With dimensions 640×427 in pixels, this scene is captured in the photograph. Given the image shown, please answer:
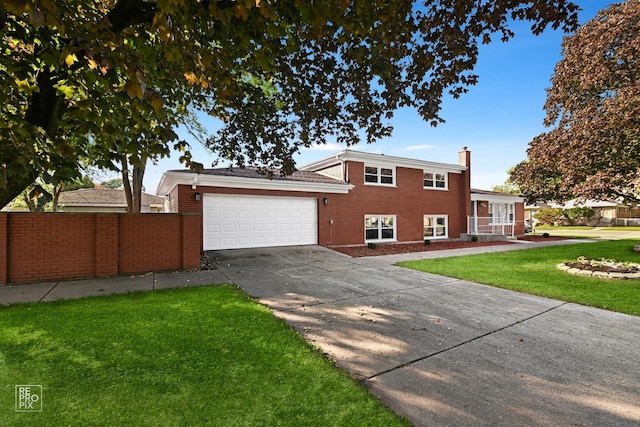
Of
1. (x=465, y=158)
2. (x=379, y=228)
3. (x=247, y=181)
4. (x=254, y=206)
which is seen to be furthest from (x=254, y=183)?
(x=465, y=158)

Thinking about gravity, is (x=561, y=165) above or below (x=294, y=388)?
above

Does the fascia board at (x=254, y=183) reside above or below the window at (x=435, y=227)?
above

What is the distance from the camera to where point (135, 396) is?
2713mm

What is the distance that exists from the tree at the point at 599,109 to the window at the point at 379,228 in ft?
25.0

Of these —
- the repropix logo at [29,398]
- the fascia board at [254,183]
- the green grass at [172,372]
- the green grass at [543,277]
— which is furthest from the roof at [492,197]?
the repropix logo at [29,398]

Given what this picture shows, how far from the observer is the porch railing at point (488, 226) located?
19719 millimetres

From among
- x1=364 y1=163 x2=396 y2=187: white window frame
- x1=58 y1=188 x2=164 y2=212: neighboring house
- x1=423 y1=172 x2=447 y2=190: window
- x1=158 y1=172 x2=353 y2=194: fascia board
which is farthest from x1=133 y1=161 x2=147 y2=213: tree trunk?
x1=423 y1=172 x2=447 y2=190: window

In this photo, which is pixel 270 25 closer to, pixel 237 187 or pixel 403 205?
pixel 237 187

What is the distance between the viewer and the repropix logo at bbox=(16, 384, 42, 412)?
2.54 m

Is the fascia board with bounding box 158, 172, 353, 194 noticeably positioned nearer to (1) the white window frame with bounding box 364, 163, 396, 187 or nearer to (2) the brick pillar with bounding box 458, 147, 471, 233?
(1) the white window frame with bounding box 364, 163, 396, 187

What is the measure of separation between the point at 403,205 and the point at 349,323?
45.6 feet

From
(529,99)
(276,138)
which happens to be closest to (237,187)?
(276,138)

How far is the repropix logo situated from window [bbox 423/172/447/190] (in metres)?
18.7

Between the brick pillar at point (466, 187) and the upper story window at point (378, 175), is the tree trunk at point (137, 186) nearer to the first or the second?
the upper story window at point (378, 175)
